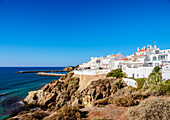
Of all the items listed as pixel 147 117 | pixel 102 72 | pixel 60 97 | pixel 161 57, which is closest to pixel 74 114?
pixel 147 117

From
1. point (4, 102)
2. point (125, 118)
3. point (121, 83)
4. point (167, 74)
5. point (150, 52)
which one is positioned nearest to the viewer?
point (125, 118)

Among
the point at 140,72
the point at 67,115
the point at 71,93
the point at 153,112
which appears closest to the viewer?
the point at 153,112

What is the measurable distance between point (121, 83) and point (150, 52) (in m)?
19.1

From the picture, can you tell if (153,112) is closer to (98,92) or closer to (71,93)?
(98,92)

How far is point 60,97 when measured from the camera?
980 inches

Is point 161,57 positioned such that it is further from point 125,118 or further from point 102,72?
point 125,118

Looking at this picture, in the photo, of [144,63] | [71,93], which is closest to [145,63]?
[144,63]

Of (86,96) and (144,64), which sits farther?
(144,64)

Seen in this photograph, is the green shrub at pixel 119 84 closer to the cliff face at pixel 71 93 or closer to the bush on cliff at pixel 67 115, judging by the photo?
the cliff face at pixel 71 93

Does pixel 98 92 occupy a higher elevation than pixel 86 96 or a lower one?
higher

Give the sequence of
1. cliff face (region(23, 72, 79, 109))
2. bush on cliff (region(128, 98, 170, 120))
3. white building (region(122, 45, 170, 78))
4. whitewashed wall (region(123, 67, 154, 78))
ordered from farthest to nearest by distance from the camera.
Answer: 1. cliff face (region(23, 72, 79, 109))
2. white building (region(122, 45, 170, 78))
3. whitewashed wall (region(123, 67, 154, 78))
4. bush on cliff (region(128, 98, 170, 120))

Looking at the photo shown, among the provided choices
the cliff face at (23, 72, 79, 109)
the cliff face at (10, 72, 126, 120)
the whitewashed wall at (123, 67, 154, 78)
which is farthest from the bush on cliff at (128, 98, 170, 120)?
the cliff face at (23, 72, 79, 109)

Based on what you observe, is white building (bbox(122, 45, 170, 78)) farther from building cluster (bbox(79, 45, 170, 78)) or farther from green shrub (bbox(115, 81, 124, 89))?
green shrub (bbox(115, 81, 124, 89))

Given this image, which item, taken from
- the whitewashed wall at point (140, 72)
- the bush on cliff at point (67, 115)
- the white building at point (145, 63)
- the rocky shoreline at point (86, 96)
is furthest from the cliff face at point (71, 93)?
the bush on cliff at point (67, 115)
